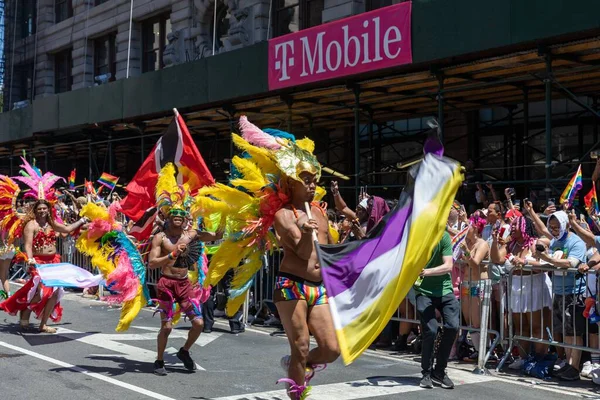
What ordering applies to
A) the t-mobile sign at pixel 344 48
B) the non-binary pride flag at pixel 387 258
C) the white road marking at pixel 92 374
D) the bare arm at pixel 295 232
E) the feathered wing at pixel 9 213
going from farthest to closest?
the t-mobile sign at pixel 344 48 → the feathered wing at pixel 9 213 → the white road marking at pixel 92 374 → the bare arm at pixel 295 232 → the non-binary pride flag at pixel 387 258

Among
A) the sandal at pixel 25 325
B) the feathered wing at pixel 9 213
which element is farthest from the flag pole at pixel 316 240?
the feathered wing at pixel 9 213

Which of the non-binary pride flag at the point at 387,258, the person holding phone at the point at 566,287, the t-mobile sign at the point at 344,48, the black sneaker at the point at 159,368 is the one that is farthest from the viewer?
the t-mobile sign at the point at 344,48

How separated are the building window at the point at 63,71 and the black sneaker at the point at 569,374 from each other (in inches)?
1068

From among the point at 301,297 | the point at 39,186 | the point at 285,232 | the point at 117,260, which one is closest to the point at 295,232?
the point at 285,232

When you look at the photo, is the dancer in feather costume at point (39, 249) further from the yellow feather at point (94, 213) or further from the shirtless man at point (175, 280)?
the shirtless man at point (175, 280)

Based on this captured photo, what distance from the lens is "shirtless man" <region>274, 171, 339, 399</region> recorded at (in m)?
6.40

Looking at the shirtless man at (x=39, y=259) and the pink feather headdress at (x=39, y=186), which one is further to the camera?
the pink feather headdress at (x=39, y=186)

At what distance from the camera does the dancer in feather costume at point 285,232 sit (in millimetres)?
6438

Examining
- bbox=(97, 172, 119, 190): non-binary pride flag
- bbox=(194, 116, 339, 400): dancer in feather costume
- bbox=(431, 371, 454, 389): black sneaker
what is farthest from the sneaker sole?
bbox=(97, 172, 119, 190): non-binary pride flag

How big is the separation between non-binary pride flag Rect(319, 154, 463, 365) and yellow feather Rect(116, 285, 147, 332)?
3.25 m

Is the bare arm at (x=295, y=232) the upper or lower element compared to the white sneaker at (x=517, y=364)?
upper

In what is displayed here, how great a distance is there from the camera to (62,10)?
32531 mm

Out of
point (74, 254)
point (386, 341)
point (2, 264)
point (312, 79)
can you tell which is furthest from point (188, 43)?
point (386, 341)

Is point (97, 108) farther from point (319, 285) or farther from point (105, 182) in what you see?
point (319, 285)
